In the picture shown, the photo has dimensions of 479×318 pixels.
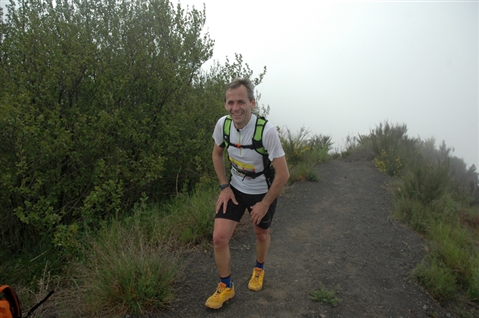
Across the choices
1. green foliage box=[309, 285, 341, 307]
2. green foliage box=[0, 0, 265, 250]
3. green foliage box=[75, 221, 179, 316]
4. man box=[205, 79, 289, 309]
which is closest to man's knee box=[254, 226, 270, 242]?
man box=[205, 79, 289, 309]

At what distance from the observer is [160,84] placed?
5711mm

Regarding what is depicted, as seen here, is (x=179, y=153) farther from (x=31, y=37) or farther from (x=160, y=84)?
(x=31, y=37)

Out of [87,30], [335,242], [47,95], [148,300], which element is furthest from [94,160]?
[335,242]

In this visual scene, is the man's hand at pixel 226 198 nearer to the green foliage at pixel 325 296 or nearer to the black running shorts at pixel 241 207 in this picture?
the black running shorts at pixel 241 207

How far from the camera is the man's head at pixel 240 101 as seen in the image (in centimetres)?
273

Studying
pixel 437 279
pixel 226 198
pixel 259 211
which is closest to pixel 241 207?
pixel 226 198

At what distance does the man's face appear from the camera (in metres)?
2.73

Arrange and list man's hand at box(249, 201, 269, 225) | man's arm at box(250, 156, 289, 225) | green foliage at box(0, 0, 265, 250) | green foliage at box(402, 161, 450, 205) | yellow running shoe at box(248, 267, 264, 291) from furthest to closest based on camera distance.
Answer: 1. green foliage at box(402, 161, 450, 205)
2. green foliage at box(0, 0, 265, 250)
3. yellow running shoe at box(248, 267, 264, 291)
4. man's hand at box(249, 201, 269, 225)
5. man's arm at box(250, 156, 289, 225)

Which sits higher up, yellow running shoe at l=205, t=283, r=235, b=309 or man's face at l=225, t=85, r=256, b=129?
man's face at l=225, t=85, r=256, b=129

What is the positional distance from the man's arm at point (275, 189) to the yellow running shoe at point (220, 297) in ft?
2.34

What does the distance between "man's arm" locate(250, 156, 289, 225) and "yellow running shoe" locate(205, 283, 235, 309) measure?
713mm

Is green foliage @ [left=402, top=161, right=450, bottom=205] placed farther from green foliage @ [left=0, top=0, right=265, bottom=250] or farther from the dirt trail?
green foliage @ [left=0, top=0, right=265, bottom=250]

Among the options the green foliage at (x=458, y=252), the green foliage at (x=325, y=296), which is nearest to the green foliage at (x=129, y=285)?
the green foliage at (x=325, y=296)

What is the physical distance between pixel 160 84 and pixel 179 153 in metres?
1.18
